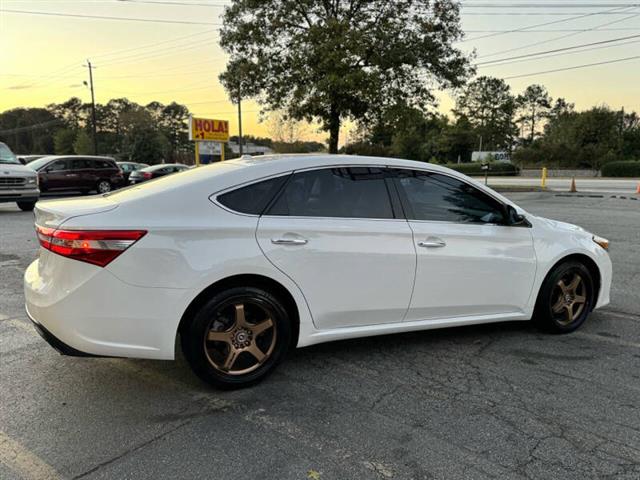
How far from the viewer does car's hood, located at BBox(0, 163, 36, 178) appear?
12445 mm

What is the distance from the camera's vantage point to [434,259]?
147 inches

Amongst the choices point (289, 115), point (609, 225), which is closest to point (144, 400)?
point (609, 225)

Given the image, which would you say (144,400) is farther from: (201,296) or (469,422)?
(469,422)

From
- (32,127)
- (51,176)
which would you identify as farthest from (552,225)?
(32,127)

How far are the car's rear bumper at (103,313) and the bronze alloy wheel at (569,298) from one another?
3.19 metres

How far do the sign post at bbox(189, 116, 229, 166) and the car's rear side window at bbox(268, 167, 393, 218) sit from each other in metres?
18.4

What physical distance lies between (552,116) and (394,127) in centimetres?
9031

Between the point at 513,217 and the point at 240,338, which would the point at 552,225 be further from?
the point at 240,338

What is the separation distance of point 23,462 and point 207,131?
2063 cm

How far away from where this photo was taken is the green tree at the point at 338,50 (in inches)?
776

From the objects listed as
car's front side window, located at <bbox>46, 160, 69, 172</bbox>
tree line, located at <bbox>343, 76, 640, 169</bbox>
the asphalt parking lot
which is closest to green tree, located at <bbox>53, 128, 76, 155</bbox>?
tree line, located at <bbox>343, 76, 640, 169</bbox>

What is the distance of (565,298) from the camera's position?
14.5 ft

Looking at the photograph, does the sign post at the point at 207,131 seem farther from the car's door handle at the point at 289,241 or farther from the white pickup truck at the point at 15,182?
the car's door handle at the point at 289,241

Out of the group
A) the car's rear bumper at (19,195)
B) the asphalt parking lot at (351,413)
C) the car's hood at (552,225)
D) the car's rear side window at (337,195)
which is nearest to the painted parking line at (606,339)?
the asphalt parking lot at (351,413)
